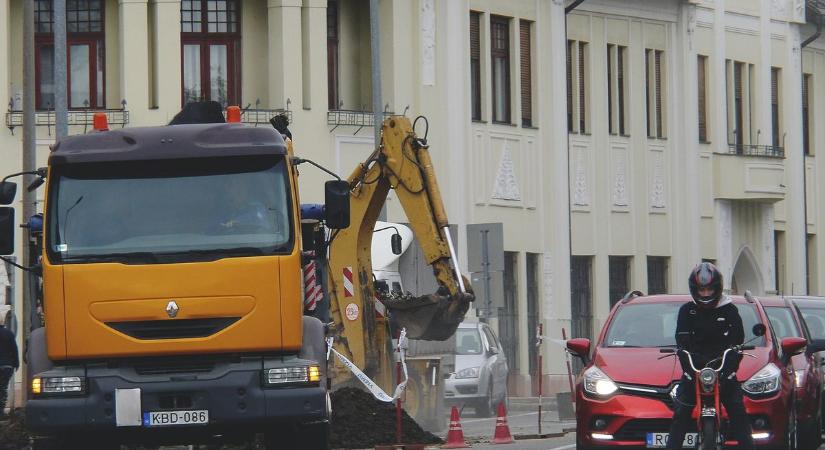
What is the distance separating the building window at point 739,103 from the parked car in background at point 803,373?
34.3 m

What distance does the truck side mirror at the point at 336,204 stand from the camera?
59.2 feet

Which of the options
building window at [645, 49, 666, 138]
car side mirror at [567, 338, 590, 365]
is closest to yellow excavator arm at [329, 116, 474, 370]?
car side mirror at [567, 338, 590, 365]

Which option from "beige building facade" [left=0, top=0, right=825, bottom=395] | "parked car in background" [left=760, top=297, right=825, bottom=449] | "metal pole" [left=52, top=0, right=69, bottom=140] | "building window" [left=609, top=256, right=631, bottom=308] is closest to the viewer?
"parked car in background" [left=760, top=297, right=825, bottom=449]

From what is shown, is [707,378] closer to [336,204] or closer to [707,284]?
[707,284]

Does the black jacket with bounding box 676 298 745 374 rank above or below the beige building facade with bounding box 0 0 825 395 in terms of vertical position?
below

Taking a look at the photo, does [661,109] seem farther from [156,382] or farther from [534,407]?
[156,382]

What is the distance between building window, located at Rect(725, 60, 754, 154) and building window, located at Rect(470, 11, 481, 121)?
12242 millimetres

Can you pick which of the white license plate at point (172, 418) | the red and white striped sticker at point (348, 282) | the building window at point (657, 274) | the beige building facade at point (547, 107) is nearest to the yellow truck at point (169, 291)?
the white license plate at point (172, 418)

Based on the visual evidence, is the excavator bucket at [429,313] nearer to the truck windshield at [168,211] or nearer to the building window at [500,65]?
the truck windshield at [168,211]

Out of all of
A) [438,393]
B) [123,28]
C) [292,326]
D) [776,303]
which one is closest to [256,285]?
[292,326]

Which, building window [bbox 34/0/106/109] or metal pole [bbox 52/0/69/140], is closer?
metal pole [bbox 52/0/69/140]

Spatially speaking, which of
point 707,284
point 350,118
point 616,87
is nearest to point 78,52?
point 350,118

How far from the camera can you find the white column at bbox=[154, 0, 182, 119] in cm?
4300

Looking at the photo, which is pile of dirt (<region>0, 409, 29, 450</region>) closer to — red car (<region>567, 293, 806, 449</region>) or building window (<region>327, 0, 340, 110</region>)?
red car (<region>567, 293, 806, 449</region>)
